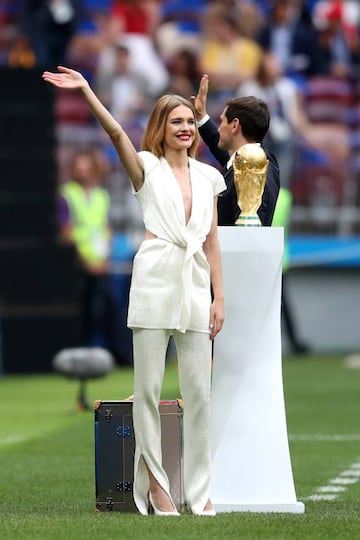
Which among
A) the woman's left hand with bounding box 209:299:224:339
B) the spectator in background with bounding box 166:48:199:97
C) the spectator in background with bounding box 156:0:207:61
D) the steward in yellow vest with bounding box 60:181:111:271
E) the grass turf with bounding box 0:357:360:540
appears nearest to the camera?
the grass turf with bounding box 0:357:360:540

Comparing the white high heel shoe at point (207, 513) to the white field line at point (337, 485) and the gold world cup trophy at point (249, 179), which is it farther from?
the white field line at point (337, 485)

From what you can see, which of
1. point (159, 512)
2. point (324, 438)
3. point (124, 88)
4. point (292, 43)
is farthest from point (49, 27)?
point (159, 512)

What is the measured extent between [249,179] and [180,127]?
1.80 feet

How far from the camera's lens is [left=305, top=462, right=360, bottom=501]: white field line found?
33.6ft

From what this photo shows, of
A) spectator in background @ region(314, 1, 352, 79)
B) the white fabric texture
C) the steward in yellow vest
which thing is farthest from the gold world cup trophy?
spectator in background @ region(314, 1, 352, 79)

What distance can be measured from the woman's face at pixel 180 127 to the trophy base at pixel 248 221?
583 mm

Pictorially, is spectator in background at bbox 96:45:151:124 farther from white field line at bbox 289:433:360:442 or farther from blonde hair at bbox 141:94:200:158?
blonde hair at bbox 141:94:200:158

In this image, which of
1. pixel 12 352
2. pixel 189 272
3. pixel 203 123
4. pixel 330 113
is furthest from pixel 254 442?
pixel 330 113

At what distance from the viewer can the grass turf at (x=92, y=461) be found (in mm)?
7957

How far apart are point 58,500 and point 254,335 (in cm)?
191

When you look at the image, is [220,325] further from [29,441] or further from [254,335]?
[29,441]

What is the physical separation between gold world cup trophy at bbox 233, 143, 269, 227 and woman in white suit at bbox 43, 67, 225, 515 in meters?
0.24

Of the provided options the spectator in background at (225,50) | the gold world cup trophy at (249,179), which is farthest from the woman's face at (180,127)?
the spectator in background at (225,50)

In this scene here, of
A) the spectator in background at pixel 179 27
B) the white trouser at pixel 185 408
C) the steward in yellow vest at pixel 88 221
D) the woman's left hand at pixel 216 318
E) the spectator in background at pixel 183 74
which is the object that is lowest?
the steward in yellow vest at pixel 88 221
